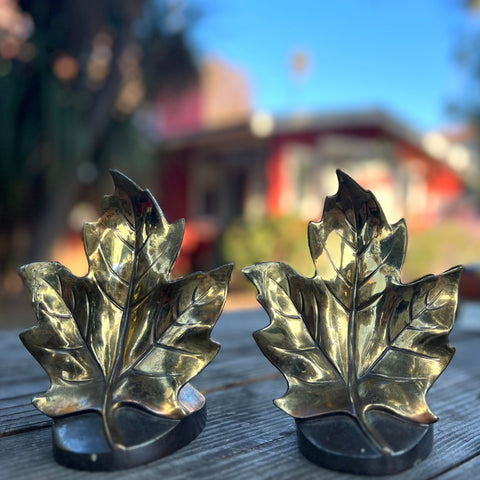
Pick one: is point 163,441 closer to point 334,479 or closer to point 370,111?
point 334,479

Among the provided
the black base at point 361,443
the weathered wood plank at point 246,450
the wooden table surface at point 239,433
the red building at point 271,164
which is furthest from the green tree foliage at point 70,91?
the black base at point 361,443

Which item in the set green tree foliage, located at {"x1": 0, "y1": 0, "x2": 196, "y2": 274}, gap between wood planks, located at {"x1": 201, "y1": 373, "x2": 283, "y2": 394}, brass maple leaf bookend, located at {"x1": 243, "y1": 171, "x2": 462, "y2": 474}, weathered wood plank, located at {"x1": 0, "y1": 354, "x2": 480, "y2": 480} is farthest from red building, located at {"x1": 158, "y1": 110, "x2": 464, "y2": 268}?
brass maple leaf bookend, located at {"x1": 243, "y1": 171, "x2": 462, "y2": 474}

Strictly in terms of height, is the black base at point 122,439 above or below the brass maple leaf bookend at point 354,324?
below

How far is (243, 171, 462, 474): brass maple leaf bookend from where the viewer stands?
2.58 feet

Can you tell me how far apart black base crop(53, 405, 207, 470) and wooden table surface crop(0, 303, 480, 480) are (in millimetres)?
14

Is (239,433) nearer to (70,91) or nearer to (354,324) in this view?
(354,324)

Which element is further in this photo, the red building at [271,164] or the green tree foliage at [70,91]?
the red building at [271,164]

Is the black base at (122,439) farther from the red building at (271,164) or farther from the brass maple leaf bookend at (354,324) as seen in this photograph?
the red building at (271,164)

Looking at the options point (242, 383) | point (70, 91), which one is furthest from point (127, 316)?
point (70, 91)

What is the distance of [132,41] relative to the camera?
8.27 m

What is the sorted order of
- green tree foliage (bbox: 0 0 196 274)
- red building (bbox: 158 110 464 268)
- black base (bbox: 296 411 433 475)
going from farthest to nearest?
red building (bbox: 158 110 464 268) → green tree foliage (bbox: 0 0 196 274) → black base (bbox: 296 411 433 475)

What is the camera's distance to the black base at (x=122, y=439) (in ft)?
2.39

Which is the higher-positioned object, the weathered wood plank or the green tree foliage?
the green tree foliage

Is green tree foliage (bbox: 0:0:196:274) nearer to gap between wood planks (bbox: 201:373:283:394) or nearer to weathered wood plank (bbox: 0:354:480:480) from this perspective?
Result: gap between wood planks (bbox: 201:373:283:394)
